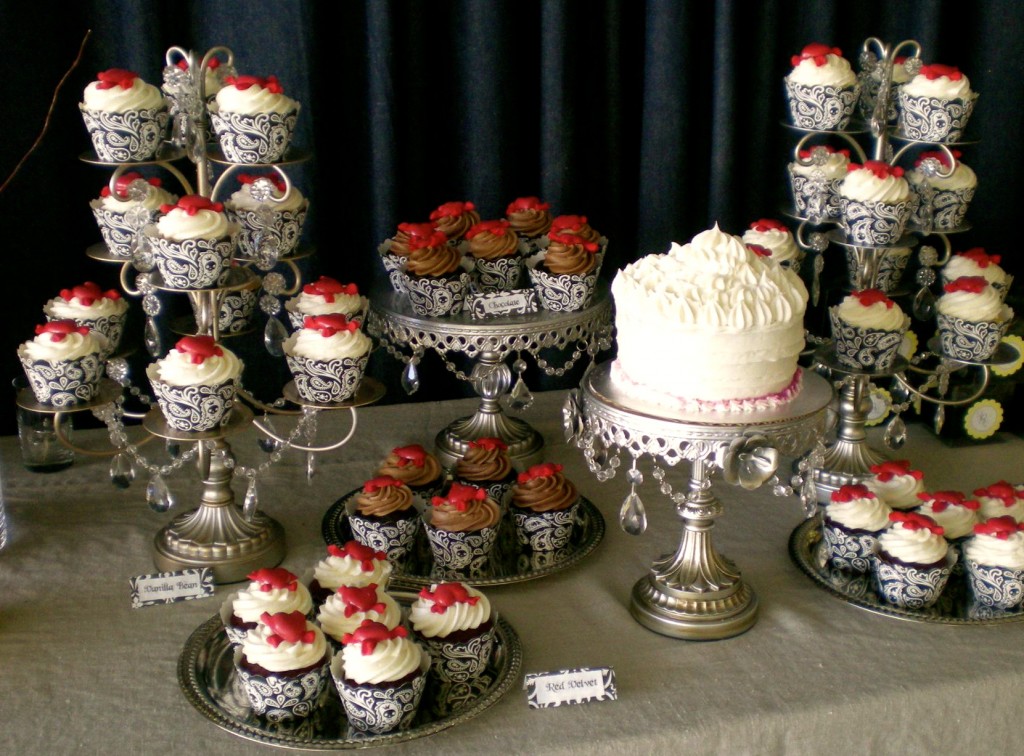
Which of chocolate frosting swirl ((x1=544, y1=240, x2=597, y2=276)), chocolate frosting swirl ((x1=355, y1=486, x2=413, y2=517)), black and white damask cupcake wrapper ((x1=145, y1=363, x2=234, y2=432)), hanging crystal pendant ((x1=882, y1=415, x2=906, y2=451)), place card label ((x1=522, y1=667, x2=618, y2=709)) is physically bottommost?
place card label ((x1=522, y1=667, x2=618, y2=709))

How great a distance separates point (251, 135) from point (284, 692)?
A: 0.66 metres

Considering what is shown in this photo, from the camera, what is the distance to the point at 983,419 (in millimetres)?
2078

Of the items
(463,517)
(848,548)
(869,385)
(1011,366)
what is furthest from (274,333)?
(1011,366)

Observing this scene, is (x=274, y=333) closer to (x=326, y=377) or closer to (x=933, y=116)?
(x=326, y=377)

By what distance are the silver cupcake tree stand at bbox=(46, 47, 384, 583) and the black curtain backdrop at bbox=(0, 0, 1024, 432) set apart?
367mm

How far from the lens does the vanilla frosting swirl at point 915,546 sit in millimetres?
1494

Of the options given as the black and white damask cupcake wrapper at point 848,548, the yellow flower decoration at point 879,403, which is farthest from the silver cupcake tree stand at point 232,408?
the yellow flower decoration at point 879,403

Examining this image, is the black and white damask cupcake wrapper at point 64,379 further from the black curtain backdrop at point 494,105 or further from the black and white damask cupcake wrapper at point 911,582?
the black and white damask cupcake wrapper at point 911,582

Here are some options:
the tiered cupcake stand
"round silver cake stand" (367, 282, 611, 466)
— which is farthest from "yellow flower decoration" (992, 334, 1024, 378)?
"round silver cake stand" (367, 282, 611, 466)

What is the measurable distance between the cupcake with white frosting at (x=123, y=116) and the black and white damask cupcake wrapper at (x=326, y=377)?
1.03 ft

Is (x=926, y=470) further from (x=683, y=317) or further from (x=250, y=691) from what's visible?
(x=250, y=691)

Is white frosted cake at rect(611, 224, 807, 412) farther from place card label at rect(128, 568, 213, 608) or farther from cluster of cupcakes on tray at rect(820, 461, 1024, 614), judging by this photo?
place card label at rect(128, 568, 213, 608)

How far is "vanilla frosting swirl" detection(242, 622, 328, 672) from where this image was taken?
1.25 meters

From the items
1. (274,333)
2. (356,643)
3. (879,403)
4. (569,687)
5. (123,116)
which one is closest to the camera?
(356,643)
